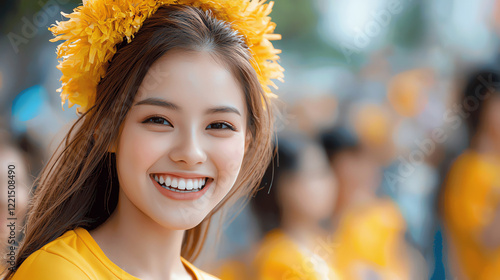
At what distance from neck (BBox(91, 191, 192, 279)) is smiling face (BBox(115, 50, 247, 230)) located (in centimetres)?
3

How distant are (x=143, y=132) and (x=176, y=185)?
0.37ft

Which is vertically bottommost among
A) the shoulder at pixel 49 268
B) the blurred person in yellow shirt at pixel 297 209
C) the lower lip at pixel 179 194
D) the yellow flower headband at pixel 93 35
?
the blurred person in yellow shirt at pixel 297 209

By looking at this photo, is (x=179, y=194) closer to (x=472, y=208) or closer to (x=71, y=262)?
(x=71, y=262)

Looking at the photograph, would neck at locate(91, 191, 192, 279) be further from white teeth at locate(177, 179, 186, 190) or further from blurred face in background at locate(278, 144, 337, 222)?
blurred face in background at locate(278, 144, 337, 222)

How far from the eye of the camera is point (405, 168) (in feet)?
5.64

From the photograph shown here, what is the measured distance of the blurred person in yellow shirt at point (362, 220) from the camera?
1.63 meters

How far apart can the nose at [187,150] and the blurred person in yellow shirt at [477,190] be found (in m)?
1.24

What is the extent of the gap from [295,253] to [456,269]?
0.62m

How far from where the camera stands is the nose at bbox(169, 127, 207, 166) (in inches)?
31.9

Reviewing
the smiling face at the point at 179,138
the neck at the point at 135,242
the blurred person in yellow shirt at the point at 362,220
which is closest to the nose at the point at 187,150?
the smiling face at the point at 179,138

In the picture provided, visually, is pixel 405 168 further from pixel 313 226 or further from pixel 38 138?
pixel 38 138

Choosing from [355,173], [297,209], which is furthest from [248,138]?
[355,173]

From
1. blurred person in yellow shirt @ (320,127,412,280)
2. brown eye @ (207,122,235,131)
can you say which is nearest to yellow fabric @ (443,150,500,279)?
blurred person in yellow shirt @ (320,127,412,280)

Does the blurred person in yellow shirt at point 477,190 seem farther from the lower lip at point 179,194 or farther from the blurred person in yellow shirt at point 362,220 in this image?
the lower lip at point 179,194
